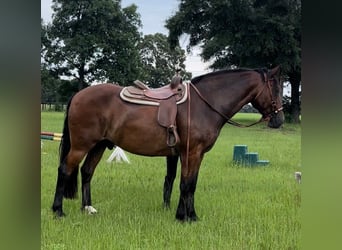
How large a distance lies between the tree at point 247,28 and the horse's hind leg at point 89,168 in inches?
43.9

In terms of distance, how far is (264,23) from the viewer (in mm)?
2006

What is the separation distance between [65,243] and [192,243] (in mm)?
742

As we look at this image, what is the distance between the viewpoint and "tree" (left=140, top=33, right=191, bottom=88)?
2.17 m

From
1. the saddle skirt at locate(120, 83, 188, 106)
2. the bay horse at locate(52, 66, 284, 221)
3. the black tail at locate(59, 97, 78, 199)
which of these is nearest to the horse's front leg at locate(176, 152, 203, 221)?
the bay horse at locate(52, 66, 284, 221)

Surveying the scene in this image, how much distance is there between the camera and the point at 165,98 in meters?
2.53

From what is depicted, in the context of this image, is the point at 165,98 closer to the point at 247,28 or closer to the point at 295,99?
the point at 247,28

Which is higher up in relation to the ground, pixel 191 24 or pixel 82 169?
pixel 191 24

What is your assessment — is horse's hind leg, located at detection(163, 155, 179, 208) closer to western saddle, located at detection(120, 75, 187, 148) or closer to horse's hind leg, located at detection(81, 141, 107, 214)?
western saddle, located at detection(120, 75, 187, 148)

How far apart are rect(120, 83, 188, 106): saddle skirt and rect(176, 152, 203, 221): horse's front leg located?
1.53ft

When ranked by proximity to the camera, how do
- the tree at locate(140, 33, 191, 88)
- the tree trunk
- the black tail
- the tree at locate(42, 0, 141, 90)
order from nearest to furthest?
1. the tree at locate(42, 0, 141, 90)
2. the tree trunk
3. the tree at locate(140, 33, 191, 88)
4. the black tail

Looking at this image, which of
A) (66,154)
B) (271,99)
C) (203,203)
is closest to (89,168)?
(66,154)
